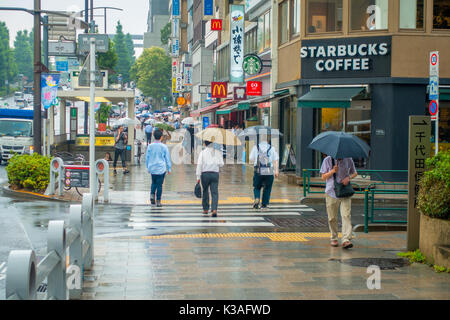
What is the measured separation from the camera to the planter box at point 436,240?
8.95 m

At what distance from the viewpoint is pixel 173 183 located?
2339cm

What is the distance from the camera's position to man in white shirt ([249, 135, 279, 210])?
52.6 ft

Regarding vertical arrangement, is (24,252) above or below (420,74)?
below

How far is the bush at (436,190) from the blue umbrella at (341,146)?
48.1 inches

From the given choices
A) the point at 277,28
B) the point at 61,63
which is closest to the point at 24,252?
the point at 277,28

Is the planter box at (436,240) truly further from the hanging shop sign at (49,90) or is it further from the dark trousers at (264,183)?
the hanging shop sign at (49,90)

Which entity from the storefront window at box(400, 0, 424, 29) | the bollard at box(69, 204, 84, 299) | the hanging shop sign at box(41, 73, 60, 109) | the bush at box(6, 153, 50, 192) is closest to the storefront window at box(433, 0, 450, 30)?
the storefront window at box(400, 0, 424, 29)

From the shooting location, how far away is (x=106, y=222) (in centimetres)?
1402

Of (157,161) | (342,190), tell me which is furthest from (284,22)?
(342,190)

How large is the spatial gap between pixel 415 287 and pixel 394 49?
51.3ft

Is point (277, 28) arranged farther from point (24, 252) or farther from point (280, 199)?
point (24, 252)

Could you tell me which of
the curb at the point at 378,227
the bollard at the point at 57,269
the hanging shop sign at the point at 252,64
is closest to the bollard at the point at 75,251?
the bollard at the point at 57,269

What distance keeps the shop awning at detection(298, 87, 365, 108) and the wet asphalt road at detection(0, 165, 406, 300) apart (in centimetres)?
574

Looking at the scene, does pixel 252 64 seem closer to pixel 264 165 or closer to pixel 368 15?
pixel 368 15
